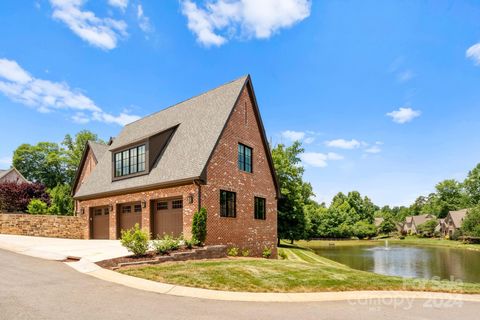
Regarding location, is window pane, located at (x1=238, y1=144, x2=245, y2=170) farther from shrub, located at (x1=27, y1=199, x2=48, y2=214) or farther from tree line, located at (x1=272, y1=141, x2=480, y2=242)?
shrub, located at (x1=27, y1=199, x2=48, y2=214)

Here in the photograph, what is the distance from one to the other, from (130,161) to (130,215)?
3667mm

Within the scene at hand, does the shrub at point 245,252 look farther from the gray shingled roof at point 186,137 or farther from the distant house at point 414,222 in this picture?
the distant house at point 414,222

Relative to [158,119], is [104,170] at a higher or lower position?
lower

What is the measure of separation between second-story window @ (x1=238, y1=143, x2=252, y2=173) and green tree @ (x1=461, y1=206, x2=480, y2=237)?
59.5 metres

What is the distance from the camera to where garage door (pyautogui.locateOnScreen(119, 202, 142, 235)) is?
846 inches

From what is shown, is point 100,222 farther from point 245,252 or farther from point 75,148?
point 75,148

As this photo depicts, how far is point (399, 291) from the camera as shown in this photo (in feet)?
33.0

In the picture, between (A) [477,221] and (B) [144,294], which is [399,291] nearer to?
(B) [144,294]

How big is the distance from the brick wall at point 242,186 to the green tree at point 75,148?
180ft

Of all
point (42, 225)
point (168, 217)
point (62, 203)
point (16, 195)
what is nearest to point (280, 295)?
point (168, 217)

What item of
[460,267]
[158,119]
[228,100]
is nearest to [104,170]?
[158,119]

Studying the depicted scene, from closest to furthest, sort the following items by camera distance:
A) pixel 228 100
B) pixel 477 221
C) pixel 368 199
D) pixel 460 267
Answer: pixel 228 100, pixel 460 267, pixel 477 221, pixel 368 199

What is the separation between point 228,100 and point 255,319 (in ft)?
51.2

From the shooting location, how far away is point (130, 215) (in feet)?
72.5
